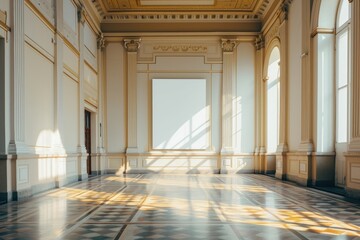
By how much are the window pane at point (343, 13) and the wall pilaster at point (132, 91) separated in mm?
A: 7287

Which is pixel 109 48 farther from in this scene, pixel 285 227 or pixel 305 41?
pixel 285 227

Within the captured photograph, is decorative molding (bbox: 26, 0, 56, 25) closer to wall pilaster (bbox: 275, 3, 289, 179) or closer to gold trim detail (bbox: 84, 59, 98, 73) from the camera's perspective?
gold trim detail (bbox: 84, 59, 98, 73)

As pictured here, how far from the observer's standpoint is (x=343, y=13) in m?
8.53

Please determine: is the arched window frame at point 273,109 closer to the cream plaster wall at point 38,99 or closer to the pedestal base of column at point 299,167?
the pedestal base of column at point 299,167

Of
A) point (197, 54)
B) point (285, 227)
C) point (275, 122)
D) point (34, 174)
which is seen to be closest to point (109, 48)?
point (197, 54)

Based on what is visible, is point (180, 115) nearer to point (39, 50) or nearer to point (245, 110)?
point (245, 110)

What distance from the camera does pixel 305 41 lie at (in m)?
9.40

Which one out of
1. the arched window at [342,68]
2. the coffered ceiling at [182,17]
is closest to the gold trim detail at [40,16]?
the coffered ceiling at [182,17]

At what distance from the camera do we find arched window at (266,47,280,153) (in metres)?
13.1

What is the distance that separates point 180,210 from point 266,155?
8.14m

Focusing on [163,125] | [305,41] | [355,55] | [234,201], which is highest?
[305,41]

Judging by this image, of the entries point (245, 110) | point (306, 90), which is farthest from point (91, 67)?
point (306, 90)


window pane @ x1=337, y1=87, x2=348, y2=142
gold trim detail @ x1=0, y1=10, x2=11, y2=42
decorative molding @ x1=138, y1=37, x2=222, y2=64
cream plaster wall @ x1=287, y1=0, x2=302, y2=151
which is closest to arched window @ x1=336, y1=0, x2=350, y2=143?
window pane @ x1=337, y1=87, x2=348, y2=142

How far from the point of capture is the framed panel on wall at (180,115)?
1385 cm
